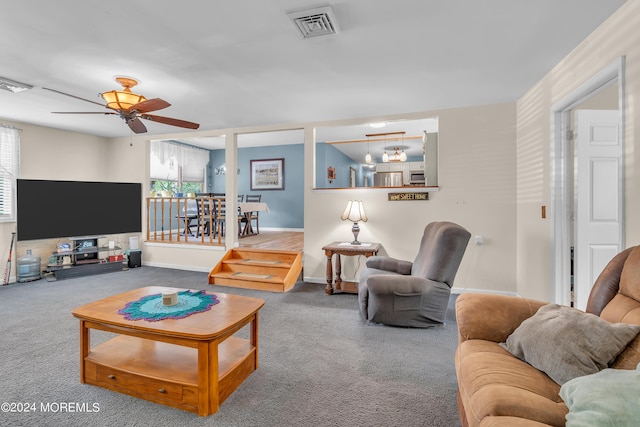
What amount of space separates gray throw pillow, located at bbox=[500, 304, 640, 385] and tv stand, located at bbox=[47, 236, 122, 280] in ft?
19.1

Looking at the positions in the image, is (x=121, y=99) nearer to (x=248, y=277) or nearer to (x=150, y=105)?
(x=150, y=105)

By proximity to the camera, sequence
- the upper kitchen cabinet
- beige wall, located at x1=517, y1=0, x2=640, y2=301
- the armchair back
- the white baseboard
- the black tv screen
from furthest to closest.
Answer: the white baseboard < the upper kitchen cabinet < the black tv screen < the armchair back < beige wall, located at x1=517, y1=0, x2=640, y2=301

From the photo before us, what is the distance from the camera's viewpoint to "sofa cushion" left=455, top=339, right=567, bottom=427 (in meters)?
1.07

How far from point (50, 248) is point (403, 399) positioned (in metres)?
5.99

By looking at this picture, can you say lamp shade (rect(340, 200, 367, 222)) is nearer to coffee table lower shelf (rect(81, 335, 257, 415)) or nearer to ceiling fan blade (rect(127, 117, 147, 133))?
coffee table lower shelf (rect(81, 335, 257, 415))

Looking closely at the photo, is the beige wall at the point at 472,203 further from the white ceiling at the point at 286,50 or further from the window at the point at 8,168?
the window at the point at 8,168

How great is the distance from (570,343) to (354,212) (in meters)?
3.07

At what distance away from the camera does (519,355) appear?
4.92 feet

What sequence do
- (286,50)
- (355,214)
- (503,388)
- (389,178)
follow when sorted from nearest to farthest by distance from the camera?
(503,388) → (286,50) → (355,214) → (389,178)

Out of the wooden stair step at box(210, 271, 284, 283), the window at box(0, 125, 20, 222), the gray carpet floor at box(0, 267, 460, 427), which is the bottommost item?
the gray carpet floor at box(0, 267, 460, 427)

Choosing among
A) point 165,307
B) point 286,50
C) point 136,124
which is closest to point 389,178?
point 286,50

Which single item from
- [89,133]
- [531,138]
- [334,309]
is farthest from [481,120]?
[89,133]

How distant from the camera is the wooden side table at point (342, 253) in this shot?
13.0ft

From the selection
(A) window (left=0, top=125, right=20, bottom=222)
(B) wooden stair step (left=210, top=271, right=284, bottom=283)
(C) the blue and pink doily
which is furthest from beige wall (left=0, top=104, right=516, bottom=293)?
(C) the blue and pink doily
